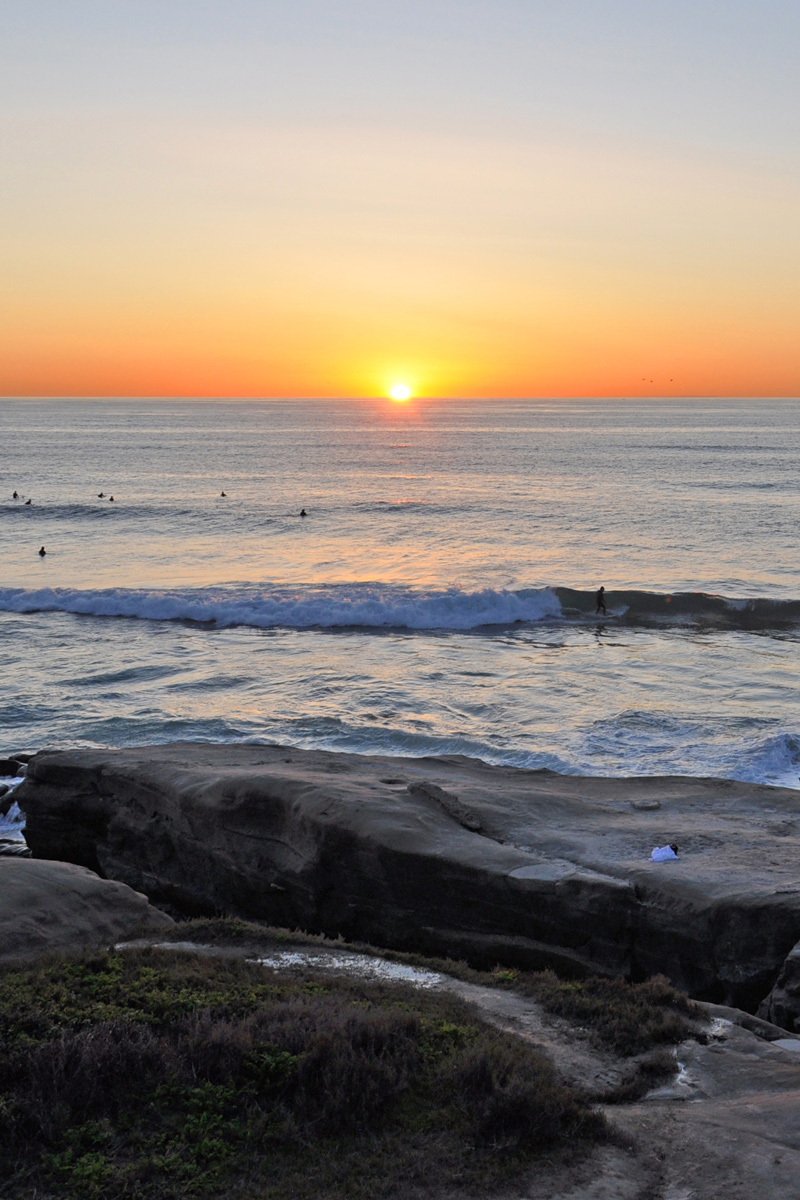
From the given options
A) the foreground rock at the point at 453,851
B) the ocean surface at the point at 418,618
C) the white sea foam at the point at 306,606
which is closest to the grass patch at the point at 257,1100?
the foreground rock at the point at 453,851

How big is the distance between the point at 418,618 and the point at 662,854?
925 inches

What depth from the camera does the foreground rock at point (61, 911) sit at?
1025cm

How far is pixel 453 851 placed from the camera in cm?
1203

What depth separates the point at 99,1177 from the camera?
602 cm

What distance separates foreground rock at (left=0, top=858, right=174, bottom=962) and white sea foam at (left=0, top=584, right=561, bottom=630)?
906 inches

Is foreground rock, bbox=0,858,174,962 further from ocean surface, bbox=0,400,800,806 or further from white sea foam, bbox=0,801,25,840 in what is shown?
ocean surface, bbox=0,400,800,806

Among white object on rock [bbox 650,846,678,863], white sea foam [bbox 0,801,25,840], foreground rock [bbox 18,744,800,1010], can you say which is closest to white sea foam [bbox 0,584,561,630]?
white sea foam [bbox 0,801,25,840]

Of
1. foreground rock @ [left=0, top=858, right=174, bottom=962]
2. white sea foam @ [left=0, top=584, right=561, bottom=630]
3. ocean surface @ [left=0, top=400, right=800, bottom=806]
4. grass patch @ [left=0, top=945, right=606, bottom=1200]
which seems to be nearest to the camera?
grass patch @ [left=0, top=945, right=606, bottom=1200]

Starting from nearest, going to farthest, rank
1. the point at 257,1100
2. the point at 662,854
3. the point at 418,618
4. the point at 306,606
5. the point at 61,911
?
the point at 257,1100, the point at 61,911, the point at 662,854, the point at 418,618, the point at 306,606

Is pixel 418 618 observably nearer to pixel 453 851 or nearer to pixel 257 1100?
pixel 453 851

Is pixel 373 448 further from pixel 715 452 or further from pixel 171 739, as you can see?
pixel 171 739

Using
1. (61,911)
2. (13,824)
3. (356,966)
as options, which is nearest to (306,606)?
(13,824)

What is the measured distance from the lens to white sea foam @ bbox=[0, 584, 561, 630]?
3512 cm

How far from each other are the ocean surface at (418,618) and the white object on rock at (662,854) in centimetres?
694
